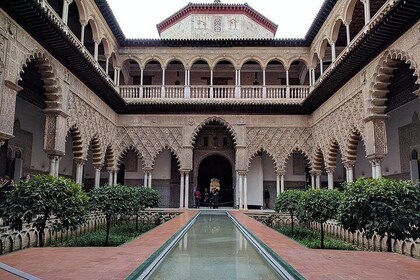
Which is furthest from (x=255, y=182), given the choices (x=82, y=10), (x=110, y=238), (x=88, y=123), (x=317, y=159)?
(x=82, y=10)

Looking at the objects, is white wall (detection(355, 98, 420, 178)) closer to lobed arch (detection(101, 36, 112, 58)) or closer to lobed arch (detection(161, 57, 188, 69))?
lobed arch (detection(161, 57, 188, 69))

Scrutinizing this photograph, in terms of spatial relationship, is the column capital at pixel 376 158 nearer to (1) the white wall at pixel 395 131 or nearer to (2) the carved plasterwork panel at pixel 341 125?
(2) the carved plasterwork panel at pixel 341 125

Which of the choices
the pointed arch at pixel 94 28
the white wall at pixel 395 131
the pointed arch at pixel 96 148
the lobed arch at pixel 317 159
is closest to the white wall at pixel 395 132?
the white wall at pixel 395 131

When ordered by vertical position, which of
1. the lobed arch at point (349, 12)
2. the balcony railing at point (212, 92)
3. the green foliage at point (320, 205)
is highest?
the lobed arch at point (349, 12)

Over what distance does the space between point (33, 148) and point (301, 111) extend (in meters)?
10.9

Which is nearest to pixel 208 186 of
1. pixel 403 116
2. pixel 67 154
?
pixel 67 154

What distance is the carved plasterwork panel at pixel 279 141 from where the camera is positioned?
16000 mm

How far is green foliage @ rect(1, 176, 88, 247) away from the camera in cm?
611

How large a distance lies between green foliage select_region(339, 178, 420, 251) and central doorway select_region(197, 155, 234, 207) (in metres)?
13.7

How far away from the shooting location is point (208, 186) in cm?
2056

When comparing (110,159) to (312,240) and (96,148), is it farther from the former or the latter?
(312,240)

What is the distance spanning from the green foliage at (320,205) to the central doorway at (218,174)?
36.5ft

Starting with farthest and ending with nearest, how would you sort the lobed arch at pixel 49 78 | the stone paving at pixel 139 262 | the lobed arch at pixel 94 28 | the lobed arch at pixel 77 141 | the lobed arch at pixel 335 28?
the lobed arch at pixel 94 28 < the lobed arch at pixel 335 28 < the lobed arch at pixel 77 141 < the lobed arch at pixel 49 78 < the stone paving at pixel 139 262

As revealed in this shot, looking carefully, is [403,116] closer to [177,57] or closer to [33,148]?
[177,57]
